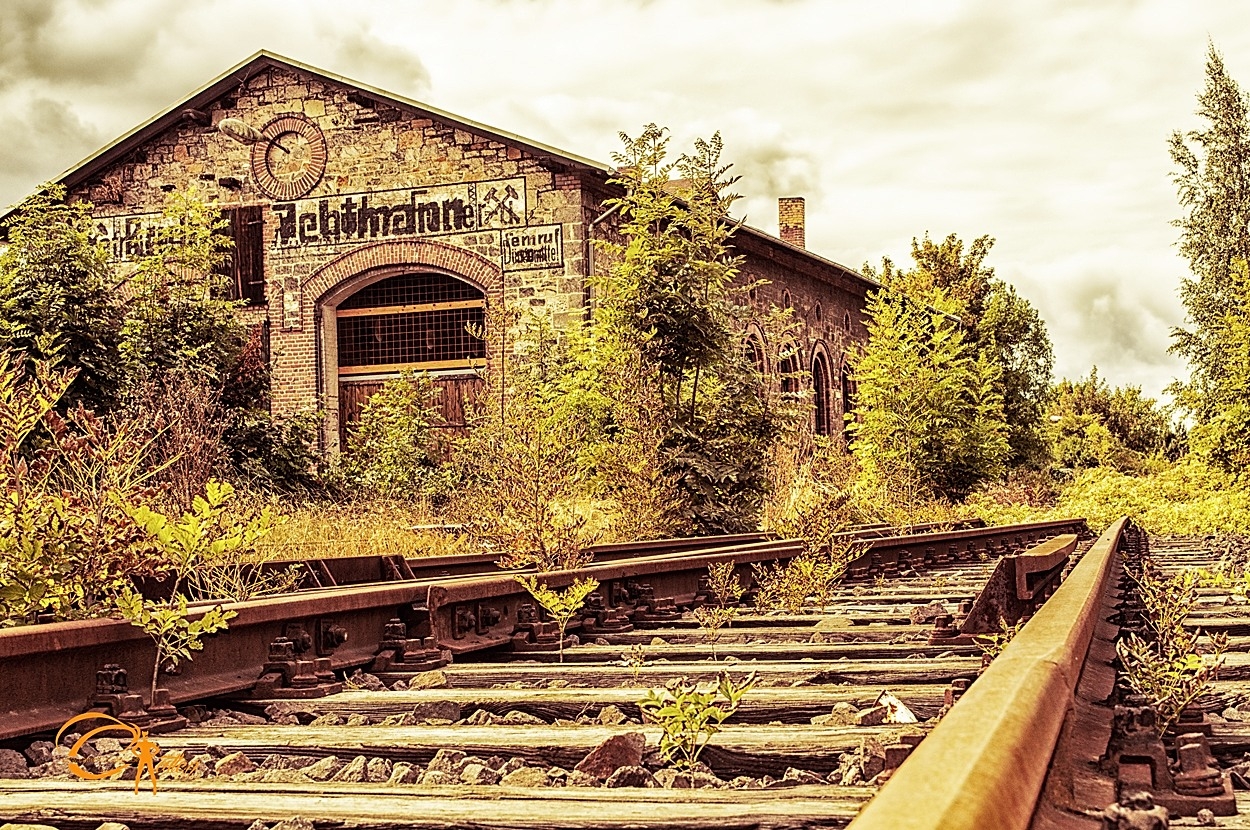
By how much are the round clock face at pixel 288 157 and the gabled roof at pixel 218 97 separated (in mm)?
922

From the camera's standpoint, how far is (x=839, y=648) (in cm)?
457

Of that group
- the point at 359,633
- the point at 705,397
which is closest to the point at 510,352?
the point at 705,397

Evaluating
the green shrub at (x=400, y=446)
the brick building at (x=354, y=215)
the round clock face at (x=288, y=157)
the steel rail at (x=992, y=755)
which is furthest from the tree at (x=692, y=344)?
the steel rail at (x=992, y=755)

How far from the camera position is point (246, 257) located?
78.0ft

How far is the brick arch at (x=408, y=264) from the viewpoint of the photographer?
22.4 meters

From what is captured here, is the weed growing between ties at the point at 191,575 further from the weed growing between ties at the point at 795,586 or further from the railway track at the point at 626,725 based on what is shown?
the weed growing between ties at the point at 795,586

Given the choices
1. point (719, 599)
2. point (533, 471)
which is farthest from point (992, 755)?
point (533, 471)

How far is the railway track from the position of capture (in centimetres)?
192

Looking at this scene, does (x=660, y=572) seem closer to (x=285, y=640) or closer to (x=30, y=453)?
(x=285, y=640)

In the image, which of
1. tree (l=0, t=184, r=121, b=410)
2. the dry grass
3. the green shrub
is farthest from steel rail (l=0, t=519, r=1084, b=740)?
the green shrub

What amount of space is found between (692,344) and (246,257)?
12115 millimetres

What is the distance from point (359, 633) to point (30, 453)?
9485 mm

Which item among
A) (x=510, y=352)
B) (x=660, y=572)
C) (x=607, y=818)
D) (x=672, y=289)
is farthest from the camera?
(x=510, y=352)

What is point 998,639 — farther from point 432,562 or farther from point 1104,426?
point 1104,426
